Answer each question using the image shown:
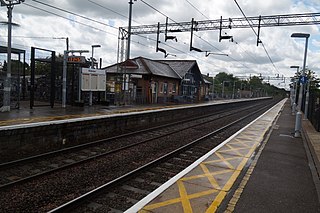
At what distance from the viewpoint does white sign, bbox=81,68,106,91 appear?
63.8ft

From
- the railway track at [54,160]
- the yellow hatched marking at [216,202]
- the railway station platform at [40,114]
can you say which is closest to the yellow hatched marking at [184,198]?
the yellow hatched marking at [216,202]

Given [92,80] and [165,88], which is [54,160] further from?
[165,88]

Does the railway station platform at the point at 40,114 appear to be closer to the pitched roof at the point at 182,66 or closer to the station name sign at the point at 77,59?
the station name sign at the point at 77,59

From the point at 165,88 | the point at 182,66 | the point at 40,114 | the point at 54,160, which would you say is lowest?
the point at 54,160

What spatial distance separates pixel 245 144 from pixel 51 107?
11460mm

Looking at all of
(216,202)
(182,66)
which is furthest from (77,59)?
(182,66)

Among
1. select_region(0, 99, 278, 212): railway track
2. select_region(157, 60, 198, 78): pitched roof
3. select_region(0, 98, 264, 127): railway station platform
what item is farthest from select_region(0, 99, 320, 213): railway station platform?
select_region(157, 60, 198, 78): pitched roof

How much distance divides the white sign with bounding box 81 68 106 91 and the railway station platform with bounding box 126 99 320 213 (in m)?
12.4

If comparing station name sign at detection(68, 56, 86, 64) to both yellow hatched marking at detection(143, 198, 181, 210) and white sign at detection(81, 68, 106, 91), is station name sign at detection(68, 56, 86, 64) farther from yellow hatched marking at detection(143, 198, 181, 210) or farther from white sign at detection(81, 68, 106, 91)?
yellow hatched marking at detection(143, 198, 181, 210)

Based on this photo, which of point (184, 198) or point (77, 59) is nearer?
point (184, 198)

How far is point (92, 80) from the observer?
20156 millimetres

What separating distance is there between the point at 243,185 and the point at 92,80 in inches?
625

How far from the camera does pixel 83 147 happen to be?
10.8m

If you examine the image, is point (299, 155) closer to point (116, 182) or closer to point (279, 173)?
point (279, 173)
